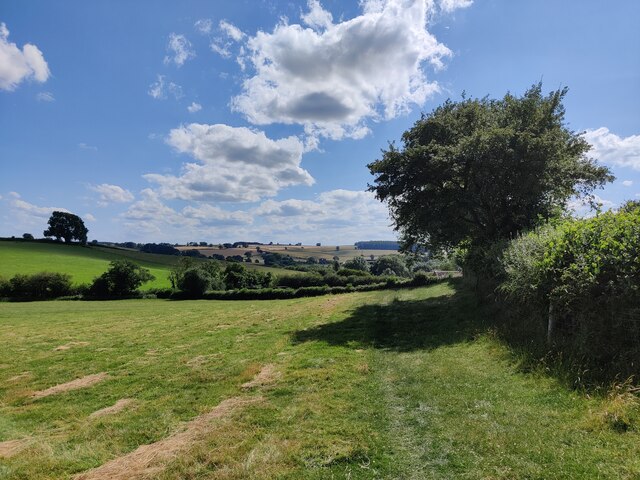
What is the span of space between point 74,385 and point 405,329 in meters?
14.4

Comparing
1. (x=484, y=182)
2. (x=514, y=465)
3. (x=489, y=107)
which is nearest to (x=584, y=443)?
(x=514, y=465)

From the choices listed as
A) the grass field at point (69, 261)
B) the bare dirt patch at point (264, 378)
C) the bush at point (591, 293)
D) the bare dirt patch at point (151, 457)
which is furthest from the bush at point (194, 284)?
the bush at point (591, 293)

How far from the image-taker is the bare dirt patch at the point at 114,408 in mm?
9262

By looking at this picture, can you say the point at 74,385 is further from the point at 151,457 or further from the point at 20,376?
the point at 151,457

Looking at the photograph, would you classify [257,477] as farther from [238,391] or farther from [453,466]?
[238,391]

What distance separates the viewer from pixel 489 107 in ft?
91.9

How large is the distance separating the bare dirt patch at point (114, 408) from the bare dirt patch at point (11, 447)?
1.57 m

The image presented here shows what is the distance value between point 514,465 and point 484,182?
20.4 meters

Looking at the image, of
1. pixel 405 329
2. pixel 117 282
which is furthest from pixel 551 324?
pixel 117 282

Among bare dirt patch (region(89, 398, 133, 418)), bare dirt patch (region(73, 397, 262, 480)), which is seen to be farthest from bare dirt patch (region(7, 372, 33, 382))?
bare dirt patch (region(73, 397, 262, 480))

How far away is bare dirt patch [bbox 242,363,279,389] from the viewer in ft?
34.6

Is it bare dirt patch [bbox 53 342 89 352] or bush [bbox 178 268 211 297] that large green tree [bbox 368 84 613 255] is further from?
bush [bbox 178 268 211 297]

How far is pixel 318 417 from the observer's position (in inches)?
299

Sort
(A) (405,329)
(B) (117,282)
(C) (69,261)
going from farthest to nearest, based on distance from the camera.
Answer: (C) (69,261), (B) (117,282), (A) (405,329)
